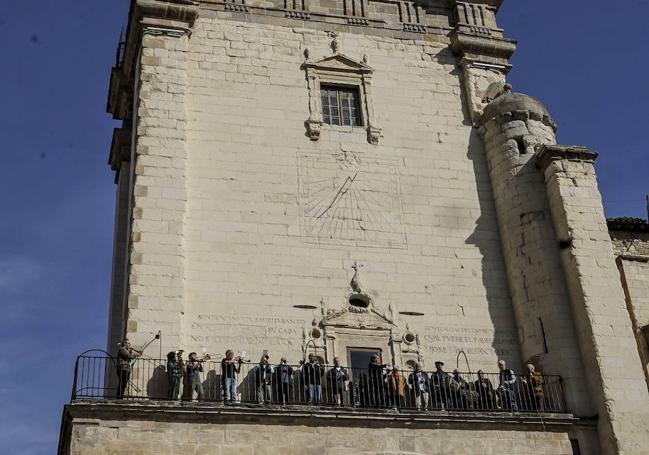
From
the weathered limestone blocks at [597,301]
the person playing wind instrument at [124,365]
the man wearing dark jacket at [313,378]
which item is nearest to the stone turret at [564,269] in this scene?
the weathered limestone blocks at [597,301]

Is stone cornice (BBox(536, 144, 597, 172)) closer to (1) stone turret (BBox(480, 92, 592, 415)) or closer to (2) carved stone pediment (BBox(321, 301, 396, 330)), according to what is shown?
(1) stone turret (BBox(480, 92, 592, 415))

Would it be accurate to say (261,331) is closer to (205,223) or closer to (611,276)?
(205,223)

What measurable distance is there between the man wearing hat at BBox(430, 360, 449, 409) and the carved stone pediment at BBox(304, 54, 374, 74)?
23.7ft

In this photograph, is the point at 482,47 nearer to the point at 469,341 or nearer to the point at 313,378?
the point at 469,341

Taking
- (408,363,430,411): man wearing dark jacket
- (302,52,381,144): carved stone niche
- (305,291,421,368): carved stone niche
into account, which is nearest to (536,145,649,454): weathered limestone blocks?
(408,363,430,411): man wearing dark jacket

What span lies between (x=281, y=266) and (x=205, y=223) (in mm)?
1653

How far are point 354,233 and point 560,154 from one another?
14.8 feet

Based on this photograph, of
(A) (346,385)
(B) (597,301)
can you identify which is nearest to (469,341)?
(B) (597,301)

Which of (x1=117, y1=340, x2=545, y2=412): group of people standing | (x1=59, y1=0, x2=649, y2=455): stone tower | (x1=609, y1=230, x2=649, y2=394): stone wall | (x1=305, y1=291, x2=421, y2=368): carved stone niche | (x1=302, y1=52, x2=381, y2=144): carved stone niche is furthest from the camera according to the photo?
(x1=302, y1=52, x2=381, y2=144): carved stone niche

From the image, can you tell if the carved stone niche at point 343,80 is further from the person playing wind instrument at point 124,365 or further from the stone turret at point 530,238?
the person playing wind instrument at point 124,365

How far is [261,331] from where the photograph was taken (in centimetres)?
1819

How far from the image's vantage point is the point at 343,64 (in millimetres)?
21875

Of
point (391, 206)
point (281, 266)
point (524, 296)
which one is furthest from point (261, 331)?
point (524, 296)

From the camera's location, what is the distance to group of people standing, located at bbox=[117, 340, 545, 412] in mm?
16578
